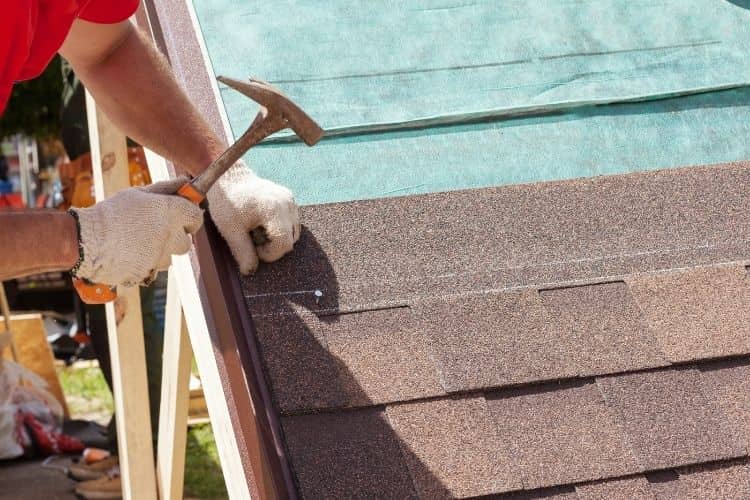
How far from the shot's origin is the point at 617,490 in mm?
1854

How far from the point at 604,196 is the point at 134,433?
174 centimetres

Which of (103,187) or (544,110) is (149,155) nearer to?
(103,187)

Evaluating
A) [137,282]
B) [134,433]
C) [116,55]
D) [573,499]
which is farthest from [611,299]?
[134,433]

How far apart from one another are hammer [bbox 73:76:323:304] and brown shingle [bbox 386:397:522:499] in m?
0.54

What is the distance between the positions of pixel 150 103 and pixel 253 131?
44 cm

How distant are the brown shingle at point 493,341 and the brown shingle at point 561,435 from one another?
5cm

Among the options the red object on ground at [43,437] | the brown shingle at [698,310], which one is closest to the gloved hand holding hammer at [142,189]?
the brown shingle at [698,310]

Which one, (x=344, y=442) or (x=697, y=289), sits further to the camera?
(x=697, y=289)

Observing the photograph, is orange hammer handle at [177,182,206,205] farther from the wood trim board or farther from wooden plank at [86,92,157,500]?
wooden plank at [86,92,157,500]

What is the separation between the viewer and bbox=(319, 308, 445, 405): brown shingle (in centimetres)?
192

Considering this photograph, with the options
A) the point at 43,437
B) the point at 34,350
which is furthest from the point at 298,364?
the point at 34,350

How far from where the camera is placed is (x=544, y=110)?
2.59m

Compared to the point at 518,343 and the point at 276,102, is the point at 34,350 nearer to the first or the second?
the point at 276,102

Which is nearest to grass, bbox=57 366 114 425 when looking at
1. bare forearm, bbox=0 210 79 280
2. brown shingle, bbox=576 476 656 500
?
bare forearm, bbox=0 210 79 280
